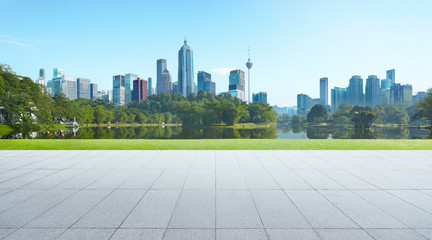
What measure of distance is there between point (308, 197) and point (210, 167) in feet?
7.75

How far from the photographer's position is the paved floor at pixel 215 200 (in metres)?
2.29

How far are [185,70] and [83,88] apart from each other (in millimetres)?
70596

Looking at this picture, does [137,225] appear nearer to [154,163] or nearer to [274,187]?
[274,187]

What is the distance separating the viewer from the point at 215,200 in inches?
121

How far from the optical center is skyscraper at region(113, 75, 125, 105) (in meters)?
165

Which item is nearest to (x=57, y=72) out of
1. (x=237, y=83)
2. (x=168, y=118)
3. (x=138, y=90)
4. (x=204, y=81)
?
(x=138, y=90)

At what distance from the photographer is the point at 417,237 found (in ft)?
7.18

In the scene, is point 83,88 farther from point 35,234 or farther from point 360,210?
point 360,210

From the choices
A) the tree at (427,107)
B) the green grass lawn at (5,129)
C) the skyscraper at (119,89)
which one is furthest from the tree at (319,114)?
the skyscraper at (119,89)

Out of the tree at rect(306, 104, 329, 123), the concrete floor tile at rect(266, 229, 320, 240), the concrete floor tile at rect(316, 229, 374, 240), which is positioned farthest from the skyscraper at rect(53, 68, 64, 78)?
the concrete floor tile at rect(316, 229, 374, 240)

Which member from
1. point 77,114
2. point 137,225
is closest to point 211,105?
point 77,114

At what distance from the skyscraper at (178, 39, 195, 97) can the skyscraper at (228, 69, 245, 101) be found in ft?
95.3

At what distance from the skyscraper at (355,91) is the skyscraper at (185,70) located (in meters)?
99.2

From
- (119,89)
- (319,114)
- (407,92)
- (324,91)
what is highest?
(119,89)
